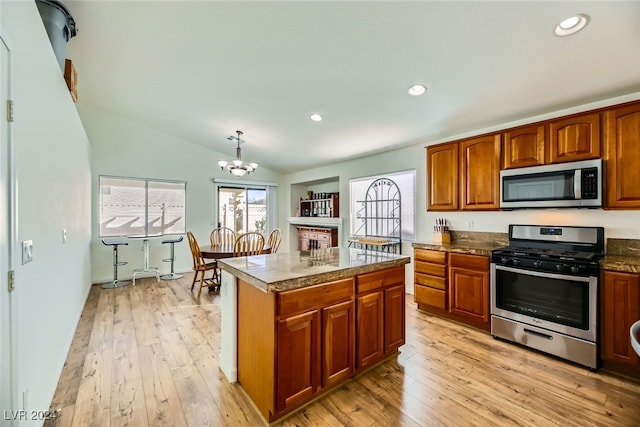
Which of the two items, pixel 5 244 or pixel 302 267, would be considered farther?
pixel 302 267

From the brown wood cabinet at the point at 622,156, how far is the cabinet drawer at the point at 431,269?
154cm

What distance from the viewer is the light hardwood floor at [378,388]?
1.72m

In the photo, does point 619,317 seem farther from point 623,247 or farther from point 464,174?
point 464,174

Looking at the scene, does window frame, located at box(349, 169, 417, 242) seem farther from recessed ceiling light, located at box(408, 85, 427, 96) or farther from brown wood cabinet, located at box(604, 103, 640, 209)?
brown wood cabinet, located at box(604, 103, 640, 209)

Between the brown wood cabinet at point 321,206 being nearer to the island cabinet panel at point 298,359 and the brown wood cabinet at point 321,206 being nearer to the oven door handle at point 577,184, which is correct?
the oven door handle at point 577,184

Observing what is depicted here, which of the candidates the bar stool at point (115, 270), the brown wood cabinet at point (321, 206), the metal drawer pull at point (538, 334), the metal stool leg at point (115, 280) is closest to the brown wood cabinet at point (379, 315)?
the metal drawer pull at point (538, 334)

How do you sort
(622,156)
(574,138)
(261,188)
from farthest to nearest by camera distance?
(261,188) < (574,138) < (622,156)

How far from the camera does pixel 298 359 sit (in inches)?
67.9

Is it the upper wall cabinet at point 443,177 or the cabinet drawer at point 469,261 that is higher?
the upper wall cabinet at point 443,177

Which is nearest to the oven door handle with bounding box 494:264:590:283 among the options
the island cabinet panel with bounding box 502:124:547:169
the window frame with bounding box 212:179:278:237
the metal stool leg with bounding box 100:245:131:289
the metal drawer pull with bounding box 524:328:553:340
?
the metal drawer pull with bounding box 524:328:553:340

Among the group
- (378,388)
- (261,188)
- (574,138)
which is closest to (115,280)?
(261,188)

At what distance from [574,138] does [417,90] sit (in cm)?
149

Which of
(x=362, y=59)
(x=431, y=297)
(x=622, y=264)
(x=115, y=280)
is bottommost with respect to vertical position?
(x=115, y=280)

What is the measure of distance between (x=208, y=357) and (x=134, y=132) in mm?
4693
